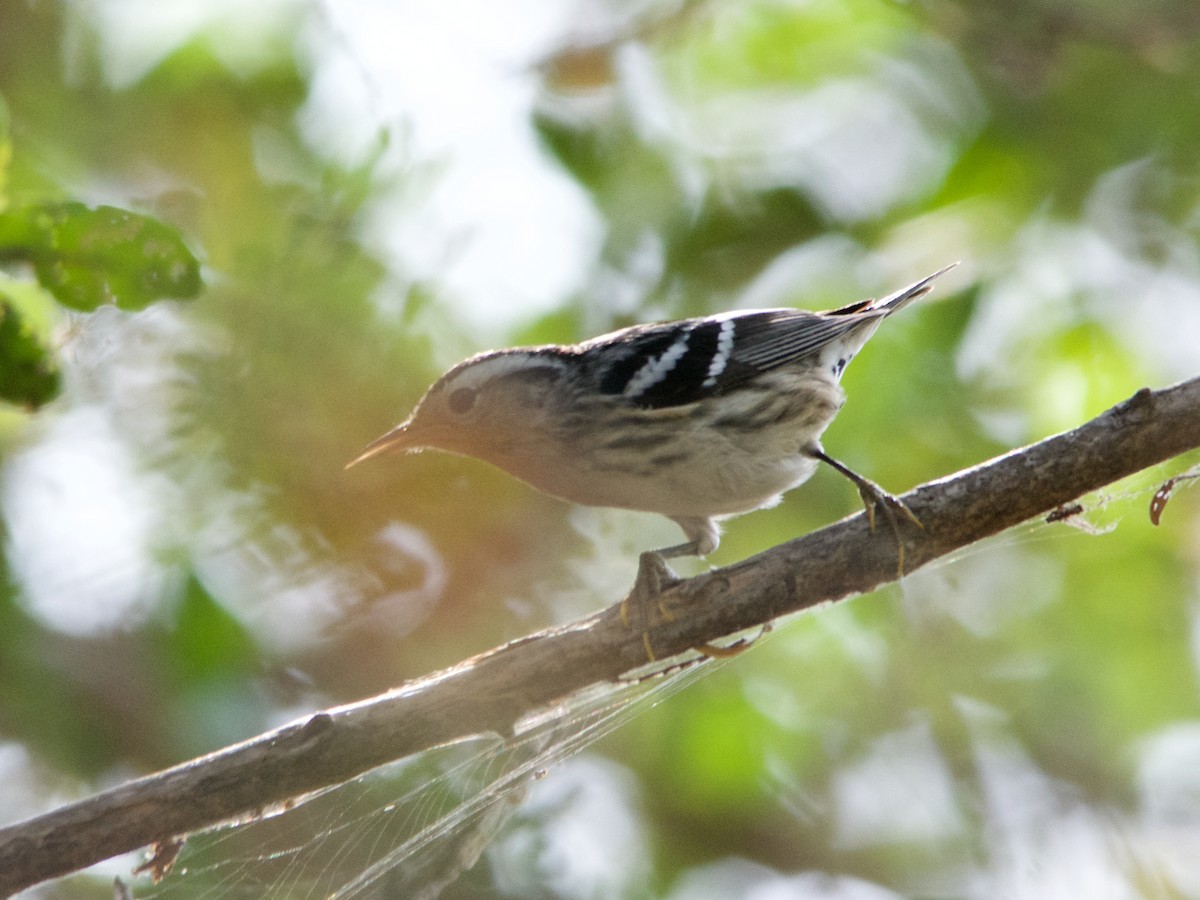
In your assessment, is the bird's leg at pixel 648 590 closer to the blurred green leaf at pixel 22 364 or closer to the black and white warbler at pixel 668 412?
the black and white warbler at pixel 668 412

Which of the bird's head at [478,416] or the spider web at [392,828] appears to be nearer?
the spider web at [392,828]

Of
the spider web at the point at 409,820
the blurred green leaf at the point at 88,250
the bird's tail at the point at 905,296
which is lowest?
the spider web at the point at 409,820

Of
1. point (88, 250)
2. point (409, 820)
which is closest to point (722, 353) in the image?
point (409, 820)

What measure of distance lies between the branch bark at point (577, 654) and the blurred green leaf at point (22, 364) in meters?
1.00

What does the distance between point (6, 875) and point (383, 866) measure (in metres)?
1.07

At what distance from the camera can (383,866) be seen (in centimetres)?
330

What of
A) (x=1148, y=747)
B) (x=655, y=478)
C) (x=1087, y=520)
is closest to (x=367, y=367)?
(x=655, y=478)

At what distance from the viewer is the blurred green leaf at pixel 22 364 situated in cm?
211

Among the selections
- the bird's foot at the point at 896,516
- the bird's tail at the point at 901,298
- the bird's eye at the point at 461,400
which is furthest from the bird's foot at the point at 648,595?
the bird's tail at the point at 901,298

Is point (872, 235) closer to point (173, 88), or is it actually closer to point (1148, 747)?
point (1148, 747)

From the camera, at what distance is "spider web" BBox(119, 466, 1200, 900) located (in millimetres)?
3123

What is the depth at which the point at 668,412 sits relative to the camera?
12.2 ft

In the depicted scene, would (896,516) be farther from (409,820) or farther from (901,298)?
(409,820)

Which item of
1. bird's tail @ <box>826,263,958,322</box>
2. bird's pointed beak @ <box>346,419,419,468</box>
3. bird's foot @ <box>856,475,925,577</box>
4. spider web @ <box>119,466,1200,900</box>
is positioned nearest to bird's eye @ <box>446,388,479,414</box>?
bird's pointed beak @ <box>346,419,419,468</box>
